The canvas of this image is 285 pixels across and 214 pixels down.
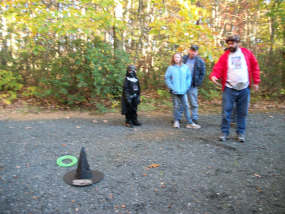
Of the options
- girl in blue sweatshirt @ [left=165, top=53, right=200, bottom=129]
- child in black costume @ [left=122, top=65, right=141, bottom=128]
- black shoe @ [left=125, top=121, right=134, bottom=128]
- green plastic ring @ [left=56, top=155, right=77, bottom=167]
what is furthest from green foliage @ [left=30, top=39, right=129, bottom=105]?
green plastic ring @ [left=56, top=155, right=77, bottom=167]

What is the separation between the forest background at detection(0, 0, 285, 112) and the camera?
24.5 feet

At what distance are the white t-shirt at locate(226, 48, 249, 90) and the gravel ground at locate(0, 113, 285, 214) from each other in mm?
1235

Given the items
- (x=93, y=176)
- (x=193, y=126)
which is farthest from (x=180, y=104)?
(x=93, y=176)

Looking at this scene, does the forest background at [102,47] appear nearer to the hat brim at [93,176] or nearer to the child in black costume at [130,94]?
the child in black costume at [130,94]

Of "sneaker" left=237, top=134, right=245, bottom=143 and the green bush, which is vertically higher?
the green bush

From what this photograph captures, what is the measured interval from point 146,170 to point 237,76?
2554 millimetres

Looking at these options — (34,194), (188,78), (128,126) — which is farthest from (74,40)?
(34,194)

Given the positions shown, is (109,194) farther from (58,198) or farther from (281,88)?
(281,88)

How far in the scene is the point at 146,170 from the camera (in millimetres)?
4027

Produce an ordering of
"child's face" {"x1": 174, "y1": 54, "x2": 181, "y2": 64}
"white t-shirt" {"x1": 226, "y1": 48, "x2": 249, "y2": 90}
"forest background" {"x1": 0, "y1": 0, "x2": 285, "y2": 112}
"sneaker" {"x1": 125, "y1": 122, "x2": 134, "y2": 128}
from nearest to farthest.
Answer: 1. "white t-shirt" {"x1": 226, "y1": 48, "x2": 249, "y2": 90}
2. "child's face" {"x1": 174, "y1": 54, "x2": 181, "y2": 64}
3. "sneaker" {"x1": 125, "y1": 122, "x2": 134, "y2": 128}
4. "forest background" {"x1": 0, "y1": 0, "x2": 285, "y2": 112}

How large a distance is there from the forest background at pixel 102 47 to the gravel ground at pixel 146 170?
7.86 ft

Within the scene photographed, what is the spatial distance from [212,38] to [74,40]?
4.48 meters

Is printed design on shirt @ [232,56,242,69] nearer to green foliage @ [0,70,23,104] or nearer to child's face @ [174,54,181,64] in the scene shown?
child's face @ [174,54,181,64]

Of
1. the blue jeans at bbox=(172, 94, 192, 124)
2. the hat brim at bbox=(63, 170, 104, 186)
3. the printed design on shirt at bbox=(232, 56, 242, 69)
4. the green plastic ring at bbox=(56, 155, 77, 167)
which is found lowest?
the hat brim at bbox=(63, 170, 104, 186)
